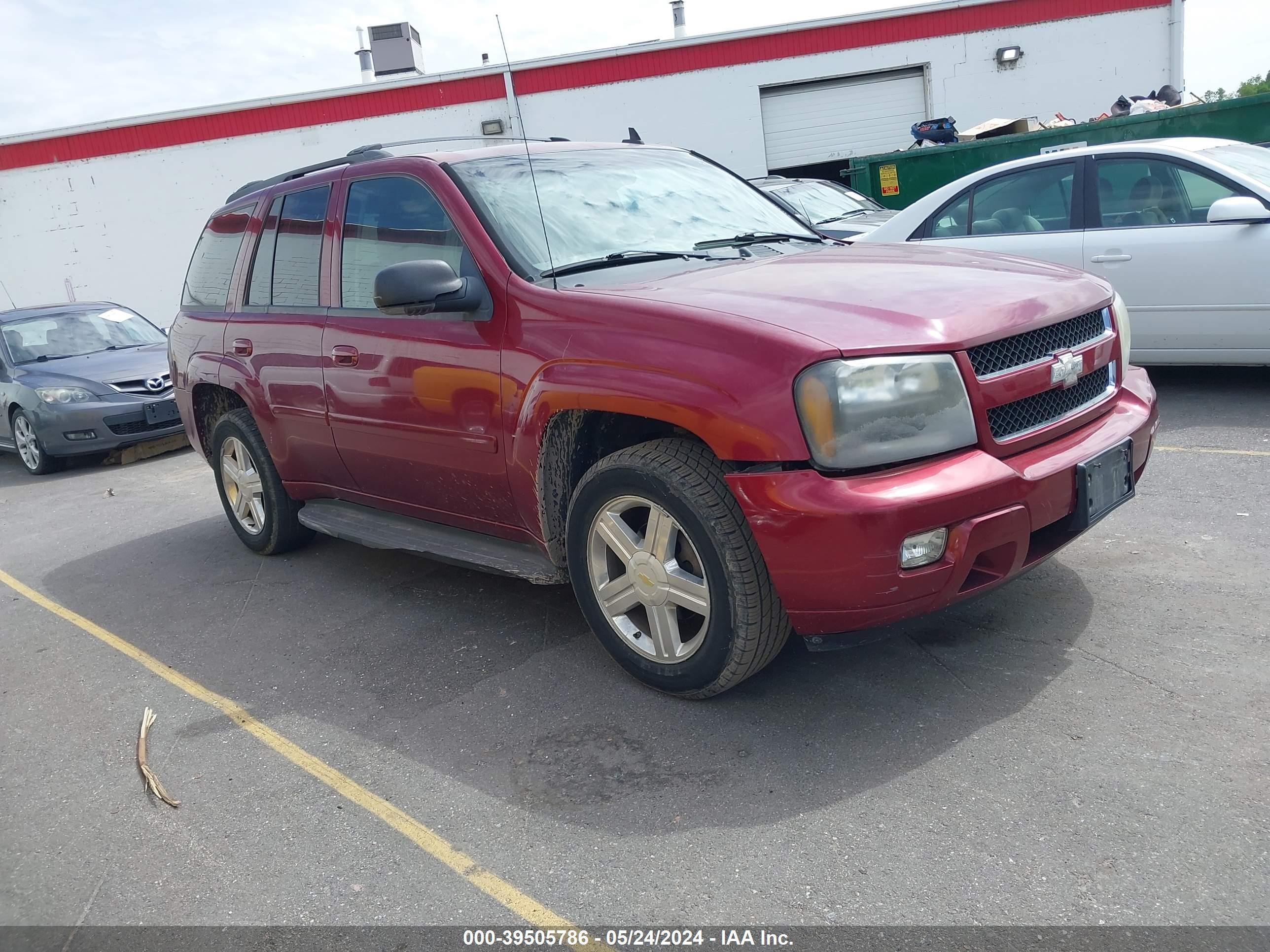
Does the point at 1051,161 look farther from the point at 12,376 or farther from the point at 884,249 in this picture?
the point at 12,376

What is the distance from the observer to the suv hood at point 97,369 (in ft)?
31.8

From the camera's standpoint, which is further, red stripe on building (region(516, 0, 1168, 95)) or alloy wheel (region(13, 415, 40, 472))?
red stripe on building (region(516, 0, 1168, 95))

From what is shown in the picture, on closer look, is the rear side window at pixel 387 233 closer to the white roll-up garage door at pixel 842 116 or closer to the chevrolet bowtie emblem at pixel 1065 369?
the chevrolet bowtie emblem at pixel 1065 369

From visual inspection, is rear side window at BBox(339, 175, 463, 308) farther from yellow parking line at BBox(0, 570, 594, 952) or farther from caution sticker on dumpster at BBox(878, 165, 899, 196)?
caution sticker on dumpster at BBox(878, 165, 899, 196)

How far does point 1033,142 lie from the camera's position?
1234 cm

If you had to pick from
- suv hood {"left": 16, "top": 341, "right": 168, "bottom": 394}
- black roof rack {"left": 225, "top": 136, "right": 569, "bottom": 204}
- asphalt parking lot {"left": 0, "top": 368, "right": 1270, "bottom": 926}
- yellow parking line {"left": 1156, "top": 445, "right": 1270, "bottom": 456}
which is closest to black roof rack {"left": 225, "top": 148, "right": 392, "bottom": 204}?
black roof rack {"left": 225, "top": 136, "right": 569, "bottom": 204}

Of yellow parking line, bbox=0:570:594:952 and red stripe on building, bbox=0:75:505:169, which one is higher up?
red stripe on building, bbox=0:75:505:169

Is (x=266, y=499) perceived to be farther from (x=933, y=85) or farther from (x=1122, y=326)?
(x=933, y=85)

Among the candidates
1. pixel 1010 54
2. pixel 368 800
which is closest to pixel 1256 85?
pixel 1010 54

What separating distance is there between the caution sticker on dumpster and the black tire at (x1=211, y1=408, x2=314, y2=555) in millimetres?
10245

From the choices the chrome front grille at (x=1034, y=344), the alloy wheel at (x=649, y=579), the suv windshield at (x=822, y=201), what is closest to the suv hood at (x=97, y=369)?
the suv windshield at (x=822, y=201)

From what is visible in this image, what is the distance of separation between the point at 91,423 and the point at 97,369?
0.76 meters

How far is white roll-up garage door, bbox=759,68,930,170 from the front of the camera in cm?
1980

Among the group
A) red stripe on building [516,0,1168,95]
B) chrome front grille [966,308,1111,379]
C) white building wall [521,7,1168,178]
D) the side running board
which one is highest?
red stripe on building [516,0,1168,95]
